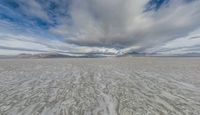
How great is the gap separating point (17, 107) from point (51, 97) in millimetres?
1814

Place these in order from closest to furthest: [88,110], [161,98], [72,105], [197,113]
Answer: [197,113] < [88,110] < [72,105] < [161,98]

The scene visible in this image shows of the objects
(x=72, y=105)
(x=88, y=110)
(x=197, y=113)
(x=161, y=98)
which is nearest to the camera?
(x=197, y=113)

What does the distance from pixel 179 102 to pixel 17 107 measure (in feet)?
28.8

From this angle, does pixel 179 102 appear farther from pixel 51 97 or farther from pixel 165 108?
pixel 51 97

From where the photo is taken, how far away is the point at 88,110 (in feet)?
17.8

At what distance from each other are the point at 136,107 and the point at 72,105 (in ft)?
11.1

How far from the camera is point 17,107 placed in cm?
568

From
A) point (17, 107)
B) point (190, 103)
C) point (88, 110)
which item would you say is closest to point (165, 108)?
point (190, 103)

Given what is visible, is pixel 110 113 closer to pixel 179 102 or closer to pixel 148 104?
pixel 148 104

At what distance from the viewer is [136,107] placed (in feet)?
18.6

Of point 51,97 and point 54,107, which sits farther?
point 51,97

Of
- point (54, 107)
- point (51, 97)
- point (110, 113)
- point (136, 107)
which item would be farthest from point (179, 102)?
point (51, 97)

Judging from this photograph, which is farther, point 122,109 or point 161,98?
point 161,98

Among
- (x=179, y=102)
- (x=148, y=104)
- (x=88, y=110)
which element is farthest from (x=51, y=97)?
(x=179, y=102)
